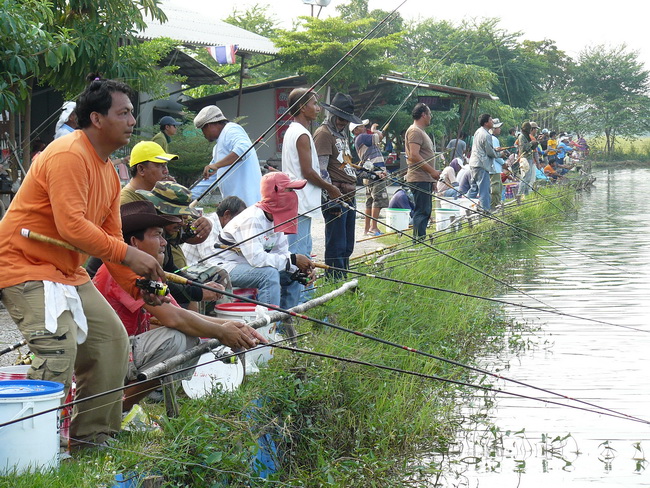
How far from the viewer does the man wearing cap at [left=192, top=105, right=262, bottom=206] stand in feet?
22.9

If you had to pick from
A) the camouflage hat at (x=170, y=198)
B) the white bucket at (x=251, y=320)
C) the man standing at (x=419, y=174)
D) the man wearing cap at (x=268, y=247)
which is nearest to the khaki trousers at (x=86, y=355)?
the camouflage hat at (x=170, y=198)

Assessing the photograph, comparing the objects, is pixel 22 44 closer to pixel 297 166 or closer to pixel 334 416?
pixel 297 166

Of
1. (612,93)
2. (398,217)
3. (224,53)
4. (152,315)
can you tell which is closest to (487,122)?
(398,217)

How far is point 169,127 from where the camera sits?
345 inches

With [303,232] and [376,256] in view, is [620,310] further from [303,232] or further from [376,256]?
[303,232]

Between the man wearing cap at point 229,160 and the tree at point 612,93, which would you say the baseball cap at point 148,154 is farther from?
the tree at point 612,93

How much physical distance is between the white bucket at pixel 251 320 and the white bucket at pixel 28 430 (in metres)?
1.46

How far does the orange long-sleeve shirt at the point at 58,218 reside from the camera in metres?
3.34

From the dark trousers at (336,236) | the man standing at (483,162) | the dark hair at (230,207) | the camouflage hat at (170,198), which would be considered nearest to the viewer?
the camouflage hat at (170,198)

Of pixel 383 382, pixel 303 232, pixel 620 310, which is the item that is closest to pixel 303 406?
pixel 383 382

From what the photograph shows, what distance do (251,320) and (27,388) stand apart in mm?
1513

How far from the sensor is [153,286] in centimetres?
364

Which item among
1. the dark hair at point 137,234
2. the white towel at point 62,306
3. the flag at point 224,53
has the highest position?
the flag at point 224,53

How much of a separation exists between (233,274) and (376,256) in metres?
2.77
